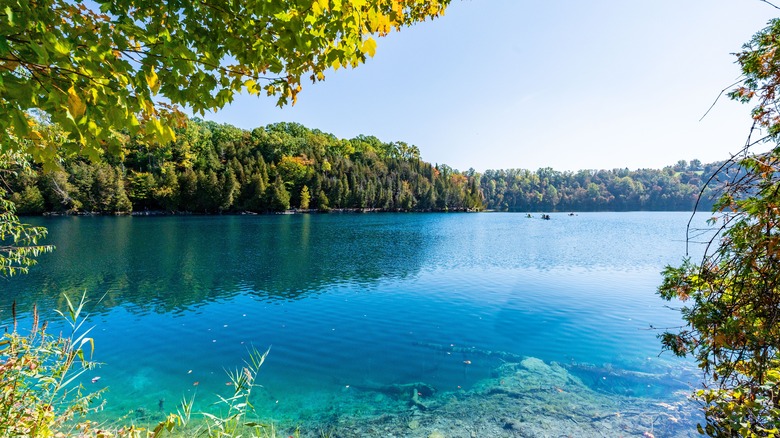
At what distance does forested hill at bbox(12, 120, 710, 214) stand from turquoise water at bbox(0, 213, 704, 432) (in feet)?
182

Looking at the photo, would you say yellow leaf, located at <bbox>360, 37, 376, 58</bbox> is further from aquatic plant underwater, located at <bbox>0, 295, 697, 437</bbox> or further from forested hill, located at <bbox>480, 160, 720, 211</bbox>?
forested hill, located at <bbox>480, 160, 720, 211</bbox>

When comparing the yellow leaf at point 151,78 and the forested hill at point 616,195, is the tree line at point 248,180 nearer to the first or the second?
the forested hill at point 616,195

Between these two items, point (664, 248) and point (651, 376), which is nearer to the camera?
point (651, 376)

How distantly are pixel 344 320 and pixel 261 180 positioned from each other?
94936 millimetres

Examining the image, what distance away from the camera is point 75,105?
7.86ft

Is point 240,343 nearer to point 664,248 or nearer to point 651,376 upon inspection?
point 651,376

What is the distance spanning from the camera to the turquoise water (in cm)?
934

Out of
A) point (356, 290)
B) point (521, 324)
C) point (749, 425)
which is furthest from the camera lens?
point (356, 290)

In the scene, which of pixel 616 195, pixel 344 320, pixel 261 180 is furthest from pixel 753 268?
pixel 616 195

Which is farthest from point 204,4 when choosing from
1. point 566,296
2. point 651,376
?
point 566,296

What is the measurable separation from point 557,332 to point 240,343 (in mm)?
11909

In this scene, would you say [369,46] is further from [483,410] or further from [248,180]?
[248,180]

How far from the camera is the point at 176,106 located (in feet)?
11.2

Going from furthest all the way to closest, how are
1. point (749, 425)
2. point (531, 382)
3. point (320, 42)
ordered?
point (531, 382), point (749, 425), point (320, 42)
